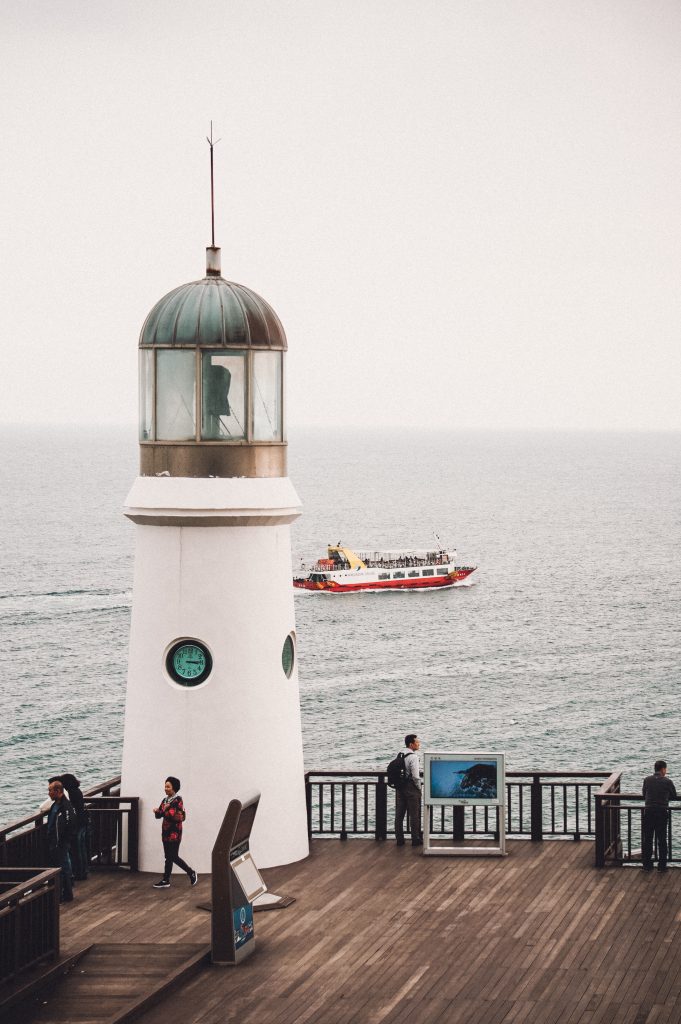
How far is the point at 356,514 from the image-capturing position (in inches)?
7244

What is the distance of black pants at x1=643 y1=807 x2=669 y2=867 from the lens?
722 inches

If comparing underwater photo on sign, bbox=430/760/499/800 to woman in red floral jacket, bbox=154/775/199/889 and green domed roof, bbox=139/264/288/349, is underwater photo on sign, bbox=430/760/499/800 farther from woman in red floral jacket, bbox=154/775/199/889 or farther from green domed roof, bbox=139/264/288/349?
green domed roof, bbox=139/264/288/349

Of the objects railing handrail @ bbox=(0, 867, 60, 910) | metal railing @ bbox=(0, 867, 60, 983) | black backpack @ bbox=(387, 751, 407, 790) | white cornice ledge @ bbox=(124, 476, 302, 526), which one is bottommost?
metal railing @ bbox=(0, 867, 60, 983)

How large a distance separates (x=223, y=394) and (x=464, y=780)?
231 inches

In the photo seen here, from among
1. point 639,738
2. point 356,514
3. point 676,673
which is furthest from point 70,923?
point 356,514

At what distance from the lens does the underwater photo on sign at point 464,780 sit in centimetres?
1880

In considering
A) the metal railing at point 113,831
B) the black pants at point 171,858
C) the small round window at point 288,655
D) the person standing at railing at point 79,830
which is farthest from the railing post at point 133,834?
the small round window at point 288,655

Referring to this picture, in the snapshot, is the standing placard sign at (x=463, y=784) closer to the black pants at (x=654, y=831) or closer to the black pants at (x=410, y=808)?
the black pants at (x=410, y=808)

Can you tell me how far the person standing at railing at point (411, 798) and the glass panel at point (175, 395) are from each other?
5.09 m

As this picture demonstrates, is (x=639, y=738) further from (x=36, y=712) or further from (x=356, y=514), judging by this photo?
(x=356, y=514)

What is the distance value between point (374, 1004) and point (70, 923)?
407 cm

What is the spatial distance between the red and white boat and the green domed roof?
95179mm

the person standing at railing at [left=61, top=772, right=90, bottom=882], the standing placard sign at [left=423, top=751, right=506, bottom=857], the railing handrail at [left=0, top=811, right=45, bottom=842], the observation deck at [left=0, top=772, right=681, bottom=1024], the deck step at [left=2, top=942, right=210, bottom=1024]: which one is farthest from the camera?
the standing placard sign at [left=423, top=751, right=506, bottom=857]


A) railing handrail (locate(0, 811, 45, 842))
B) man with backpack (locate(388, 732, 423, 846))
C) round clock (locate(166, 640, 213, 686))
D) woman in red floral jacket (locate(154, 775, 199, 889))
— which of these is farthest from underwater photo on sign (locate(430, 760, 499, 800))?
railing handrail (locate(0, 811, 45, 842))
